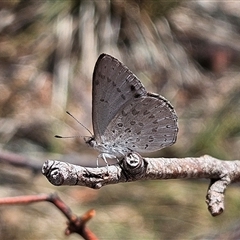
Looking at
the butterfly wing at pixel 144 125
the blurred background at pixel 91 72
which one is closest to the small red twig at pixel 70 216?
the butterfly wing at pixel 144 125

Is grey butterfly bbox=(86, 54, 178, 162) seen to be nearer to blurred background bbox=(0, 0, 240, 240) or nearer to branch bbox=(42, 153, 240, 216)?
branch bbox=(42, 153, 240, 216)

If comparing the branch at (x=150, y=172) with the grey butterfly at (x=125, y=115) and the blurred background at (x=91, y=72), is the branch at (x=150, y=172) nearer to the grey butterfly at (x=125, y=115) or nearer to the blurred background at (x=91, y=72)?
the grey butterfly at (x=125, y=115)

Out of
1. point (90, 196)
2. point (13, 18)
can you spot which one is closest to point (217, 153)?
point (90, 196)

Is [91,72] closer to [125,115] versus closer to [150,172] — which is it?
[125,115]

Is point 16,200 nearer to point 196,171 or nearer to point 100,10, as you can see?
point 196,171

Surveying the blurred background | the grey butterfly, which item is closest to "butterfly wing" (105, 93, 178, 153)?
the grey butterfly

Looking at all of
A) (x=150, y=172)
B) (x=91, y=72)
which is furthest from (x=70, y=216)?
(x=91, y=72)

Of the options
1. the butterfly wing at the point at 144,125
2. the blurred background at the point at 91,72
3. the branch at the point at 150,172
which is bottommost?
the blurred background at the point at 91,72
